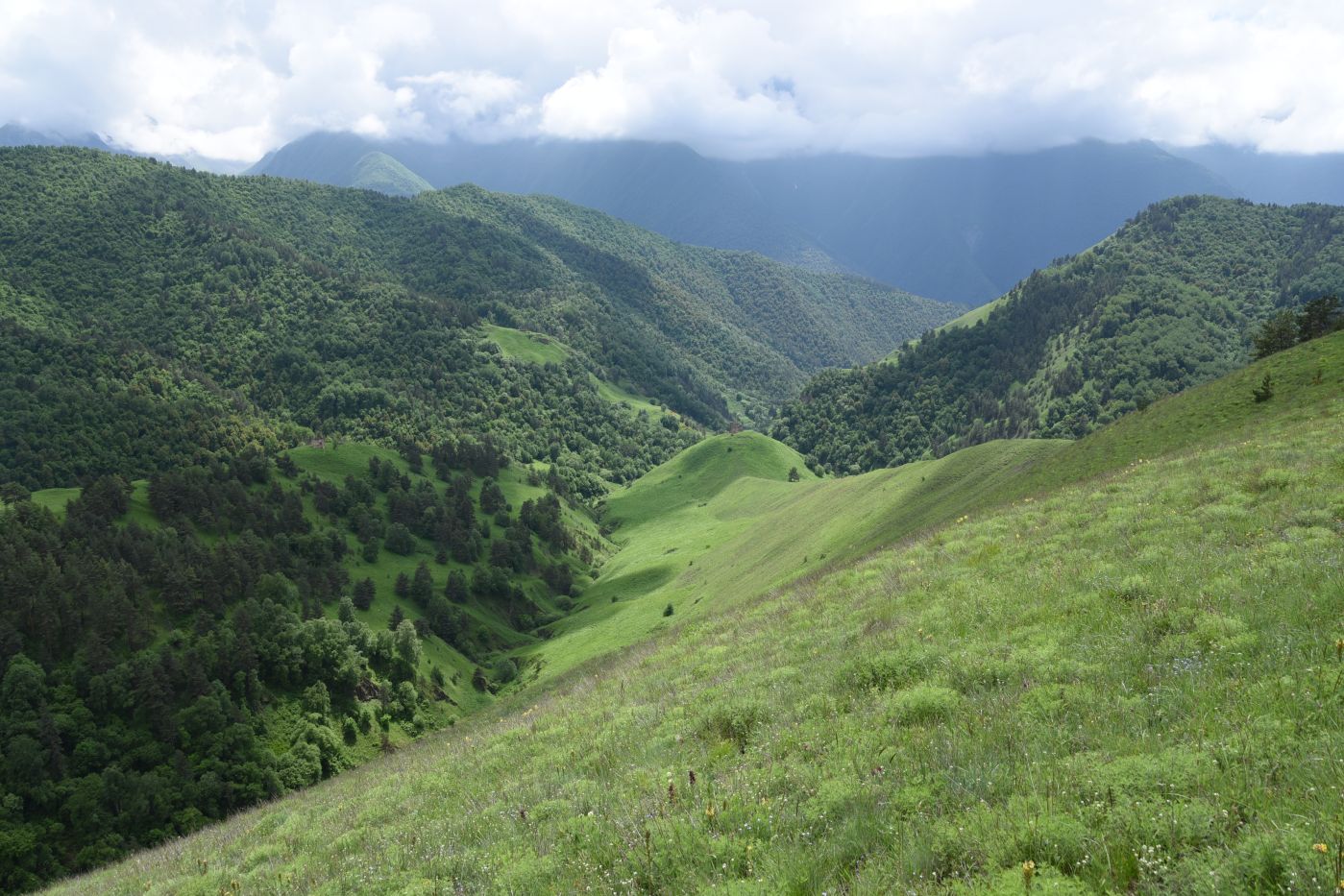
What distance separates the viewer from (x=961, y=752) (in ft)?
28.5

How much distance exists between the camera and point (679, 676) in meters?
19.8

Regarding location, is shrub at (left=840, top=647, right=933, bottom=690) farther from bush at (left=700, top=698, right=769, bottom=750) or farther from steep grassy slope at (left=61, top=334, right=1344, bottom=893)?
bush at (left=700, top=698, right=769, bottom=750)

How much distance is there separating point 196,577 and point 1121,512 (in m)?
99.8

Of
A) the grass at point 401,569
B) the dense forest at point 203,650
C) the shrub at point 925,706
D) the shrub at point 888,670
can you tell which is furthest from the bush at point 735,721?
the grass at point 401,569

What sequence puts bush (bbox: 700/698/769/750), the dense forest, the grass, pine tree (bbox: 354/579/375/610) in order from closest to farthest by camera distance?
bush (bbox: 700/698/769/750), the dense forest, the grass, pine tree (bbox: 354/579/375/610)

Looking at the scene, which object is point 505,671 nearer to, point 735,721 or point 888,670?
point 735,721

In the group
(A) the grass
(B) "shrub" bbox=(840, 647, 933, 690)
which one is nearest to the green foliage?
(B) "shrub" bbox=(840, 647, 933, 690)

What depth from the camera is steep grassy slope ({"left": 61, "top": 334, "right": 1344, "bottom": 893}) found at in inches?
251

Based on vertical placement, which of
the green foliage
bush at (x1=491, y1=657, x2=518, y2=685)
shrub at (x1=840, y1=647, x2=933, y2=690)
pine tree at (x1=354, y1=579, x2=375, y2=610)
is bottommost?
bush at (x1=491, y1=657, x2=518, y2=685)

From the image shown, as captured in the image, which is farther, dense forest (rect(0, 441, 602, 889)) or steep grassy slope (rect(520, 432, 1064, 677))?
dense forest (rect(0, 441, 602, 889))

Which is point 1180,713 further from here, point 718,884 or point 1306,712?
point 718,884

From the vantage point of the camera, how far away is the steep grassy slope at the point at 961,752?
6367 mm

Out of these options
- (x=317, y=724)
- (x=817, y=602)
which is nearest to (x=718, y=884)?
(x=817, y=602)

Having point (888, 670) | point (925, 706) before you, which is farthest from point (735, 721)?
A: point (925, 706)
